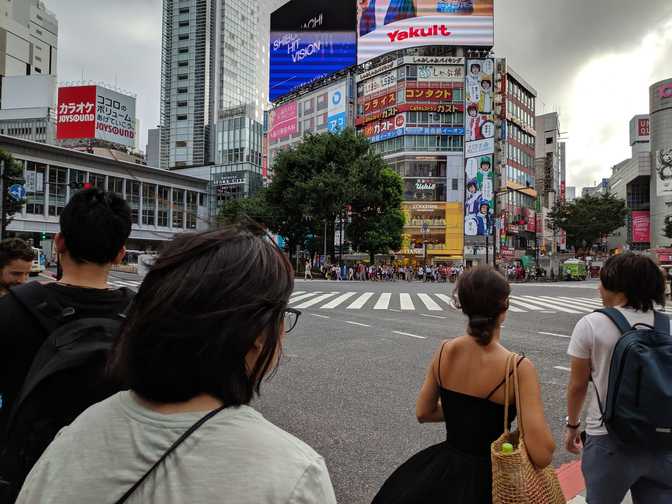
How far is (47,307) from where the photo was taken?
67.4 inches

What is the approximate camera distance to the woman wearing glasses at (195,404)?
2.54 feet

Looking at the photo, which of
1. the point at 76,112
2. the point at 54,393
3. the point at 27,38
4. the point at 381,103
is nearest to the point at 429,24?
the point at 381,103

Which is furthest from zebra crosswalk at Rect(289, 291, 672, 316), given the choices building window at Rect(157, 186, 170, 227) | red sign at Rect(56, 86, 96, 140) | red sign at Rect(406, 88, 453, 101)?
building window at Rect(157, 186, 170, 227)

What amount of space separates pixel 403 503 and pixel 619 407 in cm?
99

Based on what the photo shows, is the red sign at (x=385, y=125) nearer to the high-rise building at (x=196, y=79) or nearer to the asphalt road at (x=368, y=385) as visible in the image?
the high-rise building at (x=196, y=79)

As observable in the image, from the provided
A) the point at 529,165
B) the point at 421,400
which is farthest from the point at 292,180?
the point at 529,165

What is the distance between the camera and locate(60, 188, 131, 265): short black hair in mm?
1868

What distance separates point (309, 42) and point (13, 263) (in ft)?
248

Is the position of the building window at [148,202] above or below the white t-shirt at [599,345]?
above

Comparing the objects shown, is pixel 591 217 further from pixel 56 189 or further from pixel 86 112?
pixel 56 189

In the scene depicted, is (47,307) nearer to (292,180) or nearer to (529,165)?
(292,180)

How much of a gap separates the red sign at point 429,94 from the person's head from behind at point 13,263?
55.4m

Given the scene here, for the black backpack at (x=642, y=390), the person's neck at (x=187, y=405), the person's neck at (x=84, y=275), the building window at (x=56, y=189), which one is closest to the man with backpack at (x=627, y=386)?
the black backpack at (x=642, y=390)

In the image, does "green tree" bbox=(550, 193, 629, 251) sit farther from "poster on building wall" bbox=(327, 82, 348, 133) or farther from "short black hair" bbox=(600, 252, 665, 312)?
"short black hair" bbox=(600, 252, 665, 312)
